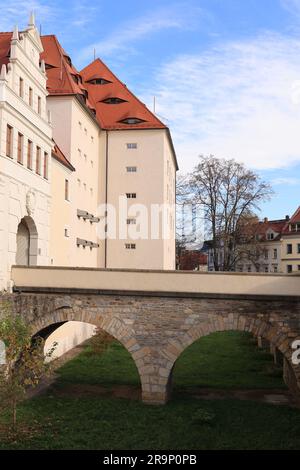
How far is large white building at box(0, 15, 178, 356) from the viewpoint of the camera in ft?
66.4

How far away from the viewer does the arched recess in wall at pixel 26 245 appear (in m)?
22.3

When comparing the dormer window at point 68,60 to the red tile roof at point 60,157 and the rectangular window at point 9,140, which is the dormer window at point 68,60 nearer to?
the red tile roof at point 60,157

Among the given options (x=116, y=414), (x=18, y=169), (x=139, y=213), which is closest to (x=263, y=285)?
(x=116, y=414)

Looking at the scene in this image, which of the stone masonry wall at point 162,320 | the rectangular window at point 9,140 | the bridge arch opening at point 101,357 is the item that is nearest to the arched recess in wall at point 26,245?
the stone masonry wall at point 162,320

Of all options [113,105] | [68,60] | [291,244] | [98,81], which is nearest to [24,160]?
[68,60]

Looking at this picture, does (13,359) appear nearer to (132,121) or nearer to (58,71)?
(58,71)

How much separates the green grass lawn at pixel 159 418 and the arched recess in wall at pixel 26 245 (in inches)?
217

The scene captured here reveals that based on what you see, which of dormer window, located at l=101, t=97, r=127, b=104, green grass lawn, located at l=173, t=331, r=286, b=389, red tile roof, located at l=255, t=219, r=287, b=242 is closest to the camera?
green grass lawn, located at l=173, t=331, r=286, b=389

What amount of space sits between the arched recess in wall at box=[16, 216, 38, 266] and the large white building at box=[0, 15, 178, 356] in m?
0.04

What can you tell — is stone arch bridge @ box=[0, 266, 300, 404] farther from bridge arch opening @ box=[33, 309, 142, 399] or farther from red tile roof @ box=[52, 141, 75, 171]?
red tile roof @ box=[52, 141, 75, 171]

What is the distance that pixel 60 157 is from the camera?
26688 mm

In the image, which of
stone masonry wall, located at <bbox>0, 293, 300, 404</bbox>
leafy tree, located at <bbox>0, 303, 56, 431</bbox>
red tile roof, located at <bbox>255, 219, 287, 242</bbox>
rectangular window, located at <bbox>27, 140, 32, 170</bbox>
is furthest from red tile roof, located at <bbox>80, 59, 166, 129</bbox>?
red tile roof, located at <bbox>255, 219, 287, 242</bbox>

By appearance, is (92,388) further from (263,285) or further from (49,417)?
(263,285)

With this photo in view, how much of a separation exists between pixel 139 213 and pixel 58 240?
36.2 feet
